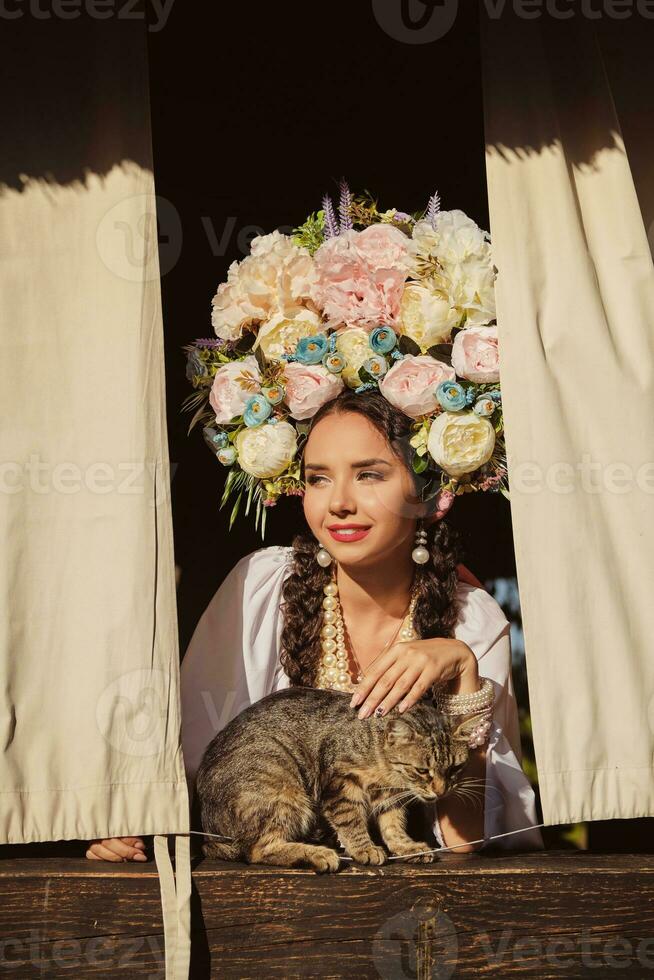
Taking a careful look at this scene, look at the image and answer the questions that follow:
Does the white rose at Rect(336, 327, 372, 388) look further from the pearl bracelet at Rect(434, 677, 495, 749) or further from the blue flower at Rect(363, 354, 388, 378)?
the pearl bracelet at Rect(434, 677, 495, 749)

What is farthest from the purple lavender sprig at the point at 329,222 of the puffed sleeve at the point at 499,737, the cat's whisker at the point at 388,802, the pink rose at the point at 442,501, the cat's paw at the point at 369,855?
the cat's paw at the point at 369,855

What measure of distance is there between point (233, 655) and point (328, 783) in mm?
660

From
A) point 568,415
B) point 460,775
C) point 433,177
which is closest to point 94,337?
point 568,415

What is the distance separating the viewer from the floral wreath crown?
266 centimetres

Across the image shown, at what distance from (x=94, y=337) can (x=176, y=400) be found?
77.3 inches

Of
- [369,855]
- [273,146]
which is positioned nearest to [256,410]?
[369,855]

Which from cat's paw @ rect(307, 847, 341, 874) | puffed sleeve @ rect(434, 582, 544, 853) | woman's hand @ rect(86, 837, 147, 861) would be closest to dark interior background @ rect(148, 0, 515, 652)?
puffed sleeve @ rect(434, 582, 544, 853)

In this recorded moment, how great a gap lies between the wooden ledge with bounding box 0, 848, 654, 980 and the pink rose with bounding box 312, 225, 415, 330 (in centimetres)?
146

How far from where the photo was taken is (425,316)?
270 cm

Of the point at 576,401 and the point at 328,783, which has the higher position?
the point at 576,401

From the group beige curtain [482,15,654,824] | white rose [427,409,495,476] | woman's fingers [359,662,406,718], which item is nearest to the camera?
beige curtain [482,15,654,824]

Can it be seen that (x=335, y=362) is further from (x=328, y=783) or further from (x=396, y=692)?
(x=328, y=783)

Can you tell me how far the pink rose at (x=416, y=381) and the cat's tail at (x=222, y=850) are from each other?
1231 millimetres

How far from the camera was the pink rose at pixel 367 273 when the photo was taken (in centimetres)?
274
